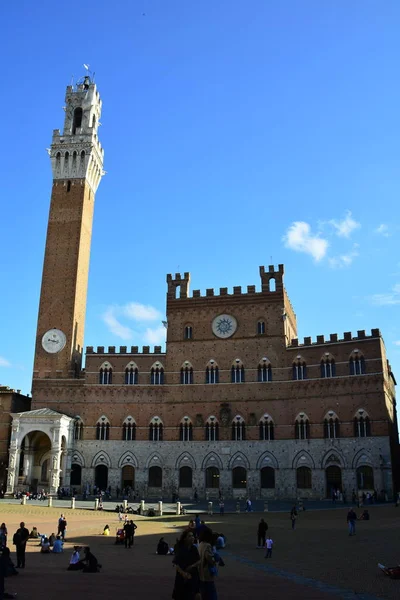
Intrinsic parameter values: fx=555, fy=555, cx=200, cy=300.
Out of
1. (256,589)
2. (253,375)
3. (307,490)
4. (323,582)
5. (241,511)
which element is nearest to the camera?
(256,589)

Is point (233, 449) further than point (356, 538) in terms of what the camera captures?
Yes

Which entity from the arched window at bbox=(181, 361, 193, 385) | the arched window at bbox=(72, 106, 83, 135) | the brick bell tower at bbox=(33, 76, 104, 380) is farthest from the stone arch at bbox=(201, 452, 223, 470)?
the arched window at bbox=(72, 106, 83, 135)

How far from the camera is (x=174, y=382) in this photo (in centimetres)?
5166

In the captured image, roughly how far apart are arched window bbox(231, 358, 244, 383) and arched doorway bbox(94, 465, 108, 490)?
1422cm

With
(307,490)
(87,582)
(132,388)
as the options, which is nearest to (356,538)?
(87,582)

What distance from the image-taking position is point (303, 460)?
46750mm

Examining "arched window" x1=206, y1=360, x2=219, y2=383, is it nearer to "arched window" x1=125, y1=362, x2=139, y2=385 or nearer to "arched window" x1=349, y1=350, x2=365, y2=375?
"arched window" x1=125, y1=362, x2=139, y2=385

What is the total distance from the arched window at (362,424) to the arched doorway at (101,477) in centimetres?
2240

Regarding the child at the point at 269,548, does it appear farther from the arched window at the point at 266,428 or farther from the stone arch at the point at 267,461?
the arched window at the point at 266,428

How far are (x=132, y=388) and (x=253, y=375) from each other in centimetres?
1140

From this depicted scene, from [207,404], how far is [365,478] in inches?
581

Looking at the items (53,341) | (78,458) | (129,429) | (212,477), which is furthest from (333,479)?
(53,341)

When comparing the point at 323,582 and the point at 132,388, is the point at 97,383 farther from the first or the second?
the point at 323,582

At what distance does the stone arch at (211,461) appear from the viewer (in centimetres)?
4894
